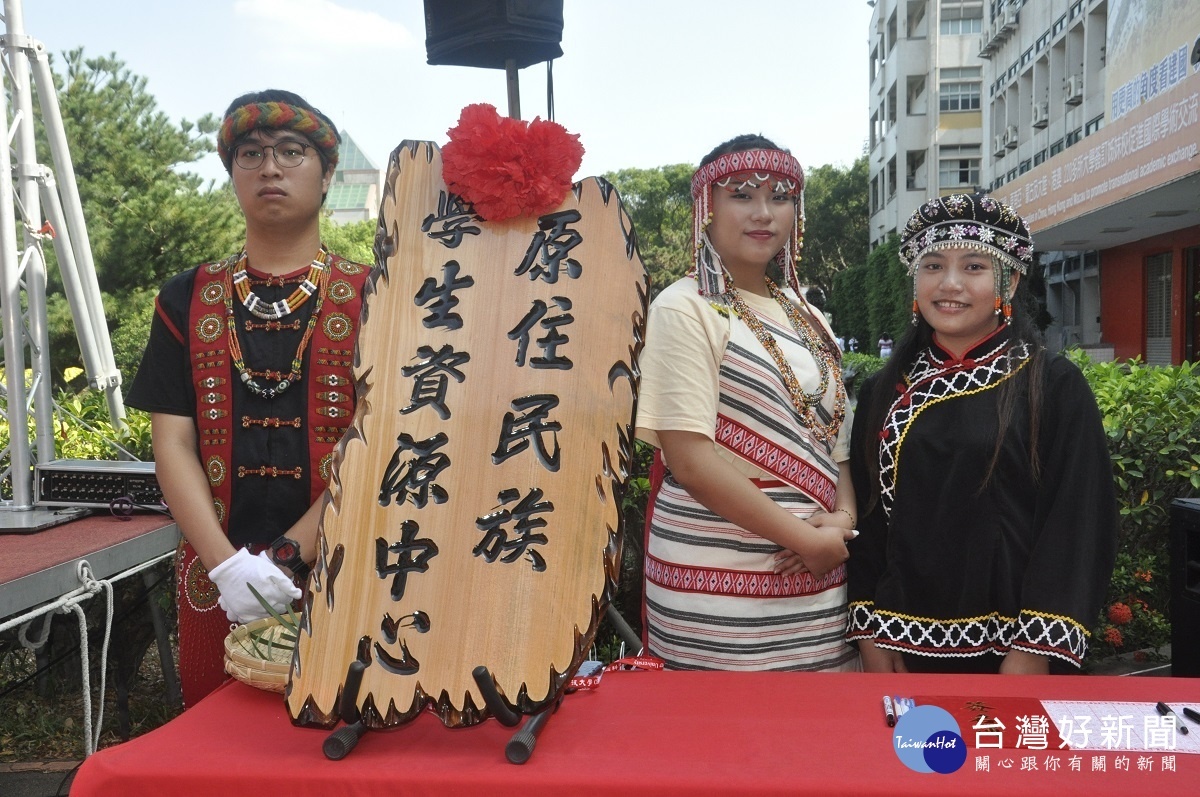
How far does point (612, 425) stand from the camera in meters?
1.42

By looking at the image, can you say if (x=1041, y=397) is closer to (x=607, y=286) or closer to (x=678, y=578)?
(x=678, y=578)

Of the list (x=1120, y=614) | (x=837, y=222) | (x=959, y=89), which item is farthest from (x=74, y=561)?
(x=837, y=222)

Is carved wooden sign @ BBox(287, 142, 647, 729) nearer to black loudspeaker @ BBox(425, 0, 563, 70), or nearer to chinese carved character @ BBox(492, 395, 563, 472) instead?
chinese carved character @ BBox(492, 395, 563, 472)

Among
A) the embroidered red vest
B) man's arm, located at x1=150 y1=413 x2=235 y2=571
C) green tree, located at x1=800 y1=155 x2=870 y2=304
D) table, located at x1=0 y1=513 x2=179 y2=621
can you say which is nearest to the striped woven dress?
the embroidered red vest

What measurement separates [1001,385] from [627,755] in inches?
41.5

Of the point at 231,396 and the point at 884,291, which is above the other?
the point at 884,291

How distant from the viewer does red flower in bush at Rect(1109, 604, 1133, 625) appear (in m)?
3.33

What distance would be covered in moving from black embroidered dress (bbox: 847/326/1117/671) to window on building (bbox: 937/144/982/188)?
2963 centimetres

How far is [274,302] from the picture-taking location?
1.81 metres

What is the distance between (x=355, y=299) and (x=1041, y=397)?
4.34 feet

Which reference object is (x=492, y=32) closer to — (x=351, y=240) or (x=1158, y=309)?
(x=1158, y=309)

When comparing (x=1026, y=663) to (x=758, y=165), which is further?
(x=758, y=165)

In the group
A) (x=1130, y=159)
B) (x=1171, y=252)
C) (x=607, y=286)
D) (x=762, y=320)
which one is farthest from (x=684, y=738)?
(x=1171, y=252)

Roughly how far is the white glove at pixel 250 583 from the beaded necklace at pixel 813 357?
98 centimetres
